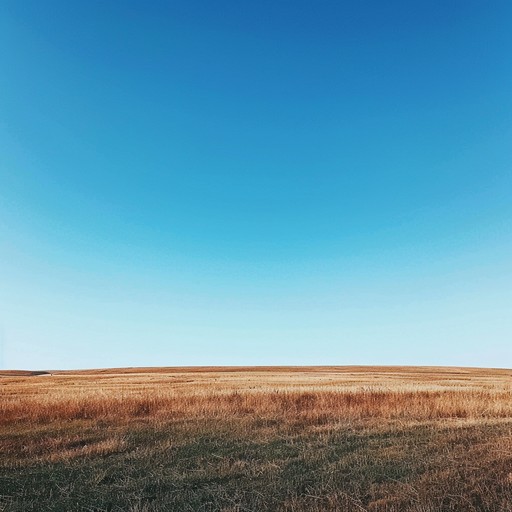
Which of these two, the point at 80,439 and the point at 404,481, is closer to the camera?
the point at 404,481

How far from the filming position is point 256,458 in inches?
460

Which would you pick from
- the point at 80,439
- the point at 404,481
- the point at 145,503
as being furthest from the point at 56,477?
the point at 404,481

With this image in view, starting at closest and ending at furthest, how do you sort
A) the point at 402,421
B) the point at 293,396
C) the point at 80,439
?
the point at 80,439 < the point at 402,421 < the point at 293,396

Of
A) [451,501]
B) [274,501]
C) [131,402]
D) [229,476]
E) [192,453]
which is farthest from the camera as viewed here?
[131,402]

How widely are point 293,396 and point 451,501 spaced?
17590mm

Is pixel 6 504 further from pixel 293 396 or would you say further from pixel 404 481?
pixel 293 396

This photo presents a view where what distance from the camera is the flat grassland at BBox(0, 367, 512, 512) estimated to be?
8.13m

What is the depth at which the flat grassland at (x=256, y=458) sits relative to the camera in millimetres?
8133

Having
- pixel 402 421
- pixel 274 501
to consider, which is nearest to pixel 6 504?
pixel 274 501

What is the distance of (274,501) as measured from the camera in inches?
317

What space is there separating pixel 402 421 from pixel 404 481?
29.1 ft

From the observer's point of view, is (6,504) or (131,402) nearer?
(6,504)

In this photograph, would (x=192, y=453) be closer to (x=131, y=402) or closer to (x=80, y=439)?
(x=80, y=439)

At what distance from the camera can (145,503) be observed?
8250mm
